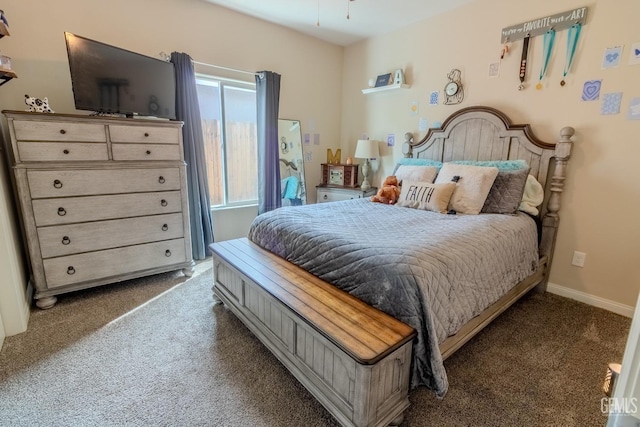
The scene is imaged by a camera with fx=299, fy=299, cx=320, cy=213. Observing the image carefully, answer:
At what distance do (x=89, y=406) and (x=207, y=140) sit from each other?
256 cm

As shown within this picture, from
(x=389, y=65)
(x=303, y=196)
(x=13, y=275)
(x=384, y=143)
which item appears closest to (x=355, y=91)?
(x=389, y=65)

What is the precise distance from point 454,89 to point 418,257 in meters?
2.28

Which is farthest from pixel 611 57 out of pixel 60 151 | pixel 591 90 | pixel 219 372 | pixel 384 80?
pixel 60 151

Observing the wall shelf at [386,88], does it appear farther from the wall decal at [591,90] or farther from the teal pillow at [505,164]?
the wall decal at [591,90]

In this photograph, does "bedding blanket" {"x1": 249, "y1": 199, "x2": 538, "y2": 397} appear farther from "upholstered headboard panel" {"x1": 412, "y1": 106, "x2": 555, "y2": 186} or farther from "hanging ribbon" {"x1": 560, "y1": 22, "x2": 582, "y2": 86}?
"hanging ribbon" {"x1": 560, "y1": 22, "x2": 582, "y2": 86}

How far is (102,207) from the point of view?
2.24 metres

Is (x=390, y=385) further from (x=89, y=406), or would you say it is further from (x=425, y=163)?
(x=425, y=163)

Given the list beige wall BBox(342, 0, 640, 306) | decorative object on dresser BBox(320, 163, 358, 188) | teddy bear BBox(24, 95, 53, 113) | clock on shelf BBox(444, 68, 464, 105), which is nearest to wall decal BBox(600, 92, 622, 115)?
beige wall BBox(342, 0, 640, 306)

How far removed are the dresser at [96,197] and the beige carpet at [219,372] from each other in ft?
1.06

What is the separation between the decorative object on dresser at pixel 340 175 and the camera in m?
3.76

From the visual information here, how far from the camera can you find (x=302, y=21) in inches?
129

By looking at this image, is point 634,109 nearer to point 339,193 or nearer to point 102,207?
point 339,193

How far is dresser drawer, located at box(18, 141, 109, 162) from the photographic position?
194 centimetres

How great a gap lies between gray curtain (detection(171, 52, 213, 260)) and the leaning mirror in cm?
100
